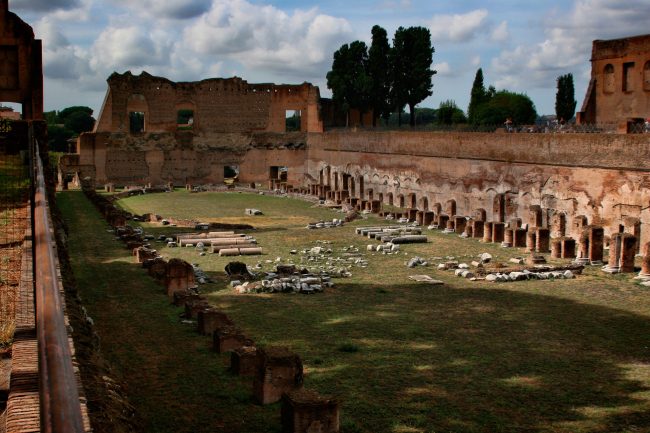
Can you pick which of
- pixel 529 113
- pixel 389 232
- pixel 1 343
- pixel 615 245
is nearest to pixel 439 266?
pixel 615 245

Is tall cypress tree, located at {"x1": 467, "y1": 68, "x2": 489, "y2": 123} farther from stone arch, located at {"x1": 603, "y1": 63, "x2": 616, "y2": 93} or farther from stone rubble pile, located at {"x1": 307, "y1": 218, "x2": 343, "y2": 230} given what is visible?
stone rubble pile, located at {"x1": 307, "y1": 218, "x2": 343, "y2": 230}

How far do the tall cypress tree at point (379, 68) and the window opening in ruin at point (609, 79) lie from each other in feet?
53.9

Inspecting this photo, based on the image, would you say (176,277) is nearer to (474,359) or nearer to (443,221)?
(474,359)

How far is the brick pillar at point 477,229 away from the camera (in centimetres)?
1922

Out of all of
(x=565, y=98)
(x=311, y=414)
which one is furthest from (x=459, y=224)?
(x=565, y=98)

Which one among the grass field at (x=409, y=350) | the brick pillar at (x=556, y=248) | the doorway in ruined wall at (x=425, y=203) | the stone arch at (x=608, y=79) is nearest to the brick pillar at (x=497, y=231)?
the brick pillar at (x=556, y=248)

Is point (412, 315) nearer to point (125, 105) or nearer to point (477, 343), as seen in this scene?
point (477, 343)

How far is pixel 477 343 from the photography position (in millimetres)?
9242

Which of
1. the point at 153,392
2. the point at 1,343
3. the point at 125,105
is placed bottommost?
the point at 153,392

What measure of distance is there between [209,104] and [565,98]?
2037 centimetres

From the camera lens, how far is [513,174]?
2131 centimetres

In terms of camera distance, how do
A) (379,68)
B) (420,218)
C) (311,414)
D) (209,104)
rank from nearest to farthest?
(311,414), (420,218), (209,104), (379,68)

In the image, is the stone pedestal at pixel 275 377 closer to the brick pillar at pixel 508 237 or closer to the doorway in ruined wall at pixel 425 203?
the brick pillar at pixel 508 237

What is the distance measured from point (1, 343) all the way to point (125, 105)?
3488cm
